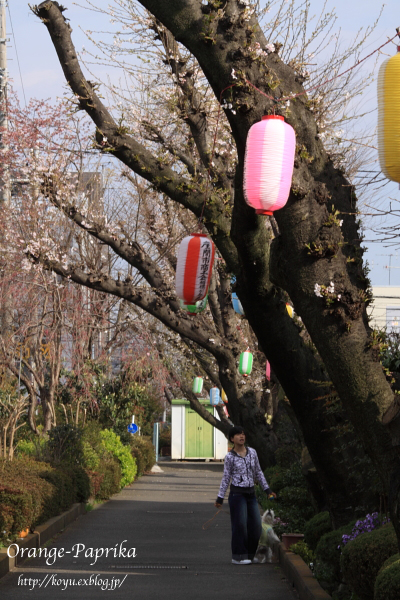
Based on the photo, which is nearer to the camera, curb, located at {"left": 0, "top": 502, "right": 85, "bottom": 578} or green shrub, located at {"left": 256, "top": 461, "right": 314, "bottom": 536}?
curb, located at {"left": 0, "top": 502, "right": 85, "bottom": 578}

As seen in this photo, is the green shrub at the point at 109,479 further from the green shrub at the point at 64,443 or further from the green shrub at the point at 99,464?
the green shrub at the point at 64,443

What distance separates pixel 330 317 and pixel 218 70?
92.0 inches


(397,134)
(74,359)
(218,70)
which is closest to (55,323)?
(74,359)

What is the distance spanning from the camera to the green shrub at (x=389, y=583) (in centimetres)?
495

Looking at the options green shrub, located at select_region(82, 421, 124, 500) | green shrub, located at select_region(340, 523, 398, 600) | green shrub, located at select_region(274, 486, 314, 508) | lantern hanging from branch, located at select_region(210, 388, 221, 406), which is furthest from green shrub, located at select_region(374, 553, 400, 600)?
lantern hanging from branch, located at select_region(210, 388, 221, 406)

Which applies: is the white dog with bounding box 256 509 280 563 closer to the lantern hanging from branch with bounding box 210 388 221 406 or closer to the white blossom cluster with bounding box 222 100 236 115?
the white blossom cluster with bounding box 222 100 236 115

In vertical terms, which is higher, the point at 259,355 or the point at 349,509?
the point at 259,355

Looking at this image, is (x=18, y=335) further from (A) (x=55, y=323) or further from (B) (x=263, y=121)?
(B) (x=263, y=121)

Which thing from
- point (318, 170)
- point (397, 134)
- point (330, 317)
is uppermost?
point (318, 170)

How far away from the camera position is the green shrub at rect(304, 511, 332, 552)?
962 cm

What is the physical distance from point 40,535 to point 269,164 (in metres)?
7.71

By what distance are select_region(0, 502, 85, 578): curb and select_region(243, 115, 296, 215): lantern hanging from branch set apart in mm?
5754

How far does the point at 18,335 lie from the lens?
842 inches

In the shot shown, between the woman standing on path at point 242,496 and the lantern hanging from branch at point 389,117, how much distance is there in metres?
6.07
